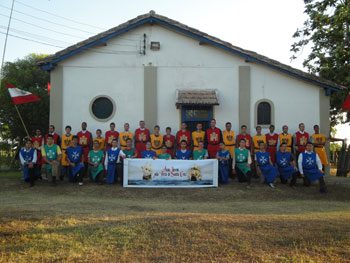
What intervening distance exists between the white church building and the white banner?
10.3ft

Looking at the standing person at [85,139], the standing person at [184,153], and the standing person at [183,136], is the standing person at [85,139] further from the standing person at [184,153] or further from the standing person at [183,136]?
the standing person at [184,153]

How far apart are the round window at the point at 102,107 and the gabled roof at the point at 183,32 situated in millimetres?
2174

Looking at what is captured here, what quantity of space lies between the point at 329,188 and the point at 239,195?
130 inches

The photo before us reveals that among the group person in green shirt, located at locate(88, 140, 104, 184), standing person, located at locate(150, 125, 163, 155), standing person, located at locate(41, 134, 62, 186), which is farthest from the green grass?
standing person, located at locate(150, 125, 163, 155)

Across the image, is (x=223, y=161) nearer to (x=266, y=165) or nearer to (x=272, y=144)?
(x=266, y=165)

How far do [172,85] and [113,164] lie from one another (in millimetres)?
4378

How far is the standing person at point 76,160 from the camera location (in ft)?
39.3

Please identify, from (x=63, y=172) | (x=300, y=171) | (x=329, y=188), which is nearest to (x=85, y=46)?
(x=63, y=172)

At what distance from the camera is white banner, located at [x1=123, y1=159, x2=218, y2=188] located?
11133 mm

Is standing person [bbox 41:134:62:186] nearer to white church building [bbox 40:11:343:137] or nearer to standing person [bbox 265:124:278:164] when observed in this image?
white church building [bbox 40:11:343:137]

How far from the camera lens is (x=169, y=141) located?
42.2ft

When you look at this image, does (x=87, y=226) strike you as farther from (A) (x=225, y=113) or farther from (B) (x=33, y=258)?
(A) (x=225, y=113)

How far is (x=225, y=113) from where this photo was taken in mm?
14133

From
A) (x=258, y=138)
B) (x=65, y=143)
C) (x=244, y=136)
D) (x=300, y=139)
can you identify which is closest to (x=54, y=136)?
(x=65, y=143)
